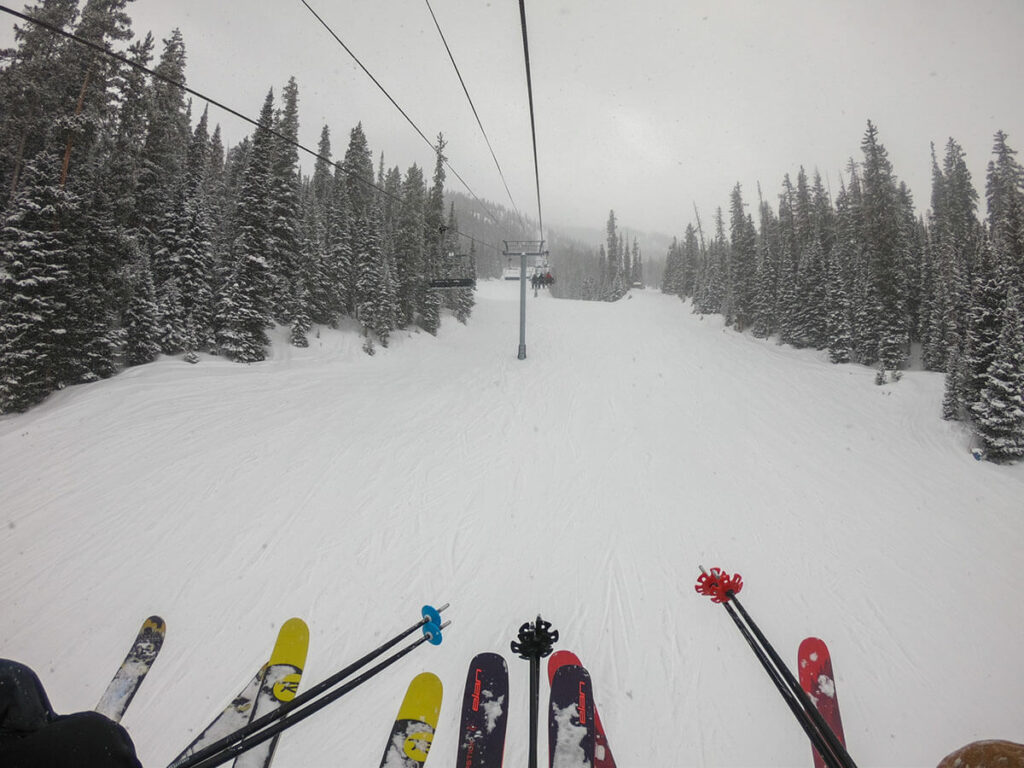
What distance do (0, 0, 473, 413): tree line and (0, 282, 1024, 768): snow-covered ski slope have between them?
2.38 meters

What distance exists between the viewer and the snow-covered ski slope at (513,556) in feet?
16.3

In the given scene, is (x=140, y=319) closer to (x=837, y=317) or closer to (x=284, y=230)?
(x=284, y=230)

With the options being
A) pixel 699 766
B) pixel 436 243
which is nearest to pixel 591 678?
pixel 699 766

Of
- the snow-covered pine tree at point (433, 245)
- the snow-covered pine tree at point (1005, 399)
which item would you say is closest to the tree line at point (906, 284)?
the snow-covered pine tree at point (1005, 399)

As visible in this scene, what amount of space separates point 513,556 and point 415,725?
3204mm

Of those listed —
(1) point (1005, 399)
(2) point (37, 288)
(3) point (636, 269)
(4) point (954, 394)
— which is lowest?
(4) point (954, 394)

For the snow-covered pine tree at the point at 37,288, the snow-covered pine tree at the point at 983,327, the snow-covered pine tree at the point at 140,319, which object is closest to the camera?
the snow-covered pine tree at the point at 37,288

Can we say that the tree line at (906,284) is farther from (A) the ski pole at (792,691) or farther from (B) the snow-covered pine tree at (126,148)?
(B) the snow-covered pine tree at (126,148)

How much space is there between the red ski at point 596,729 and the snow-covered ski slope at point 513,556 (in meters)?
0.33

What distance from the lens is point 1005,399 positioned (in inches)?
508

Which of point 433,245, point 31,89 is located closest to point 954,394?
point 433,245

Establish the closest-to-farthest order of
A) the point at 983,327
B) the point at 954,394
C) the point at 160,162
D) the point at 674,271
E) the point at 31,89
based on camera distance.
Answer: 1. the point at 983,327
2. the point at 954,394
3. the point at 31,89
4. the point at 160,162
5. the point at 674,271

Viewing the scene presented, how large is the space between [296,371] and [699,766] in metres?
18.5

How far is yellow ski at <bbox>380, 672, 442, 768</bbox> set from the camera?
4.21m
